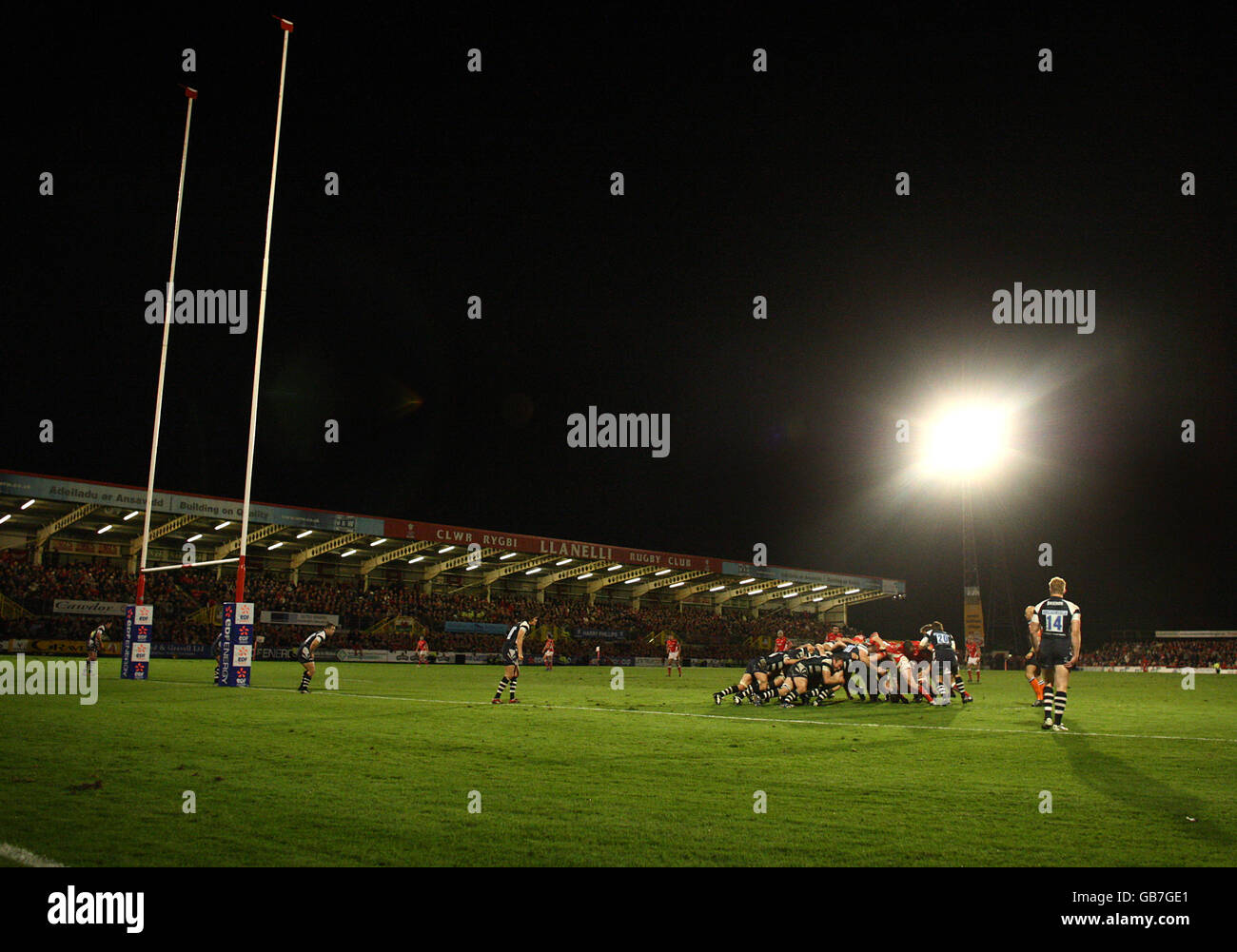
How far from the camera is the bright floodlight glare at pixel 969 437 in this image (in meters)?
47.7

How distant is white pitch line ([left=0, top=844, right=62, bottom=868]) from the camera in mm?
5047

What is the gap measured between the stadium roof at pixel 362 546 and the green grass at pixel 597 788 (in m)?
34.0

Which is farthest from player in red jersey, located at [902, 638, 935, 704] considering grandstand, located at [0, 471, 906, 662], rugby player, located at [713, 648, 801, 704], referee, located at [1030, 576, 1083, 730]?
grandstand, located at [0, 471, 906, 662]

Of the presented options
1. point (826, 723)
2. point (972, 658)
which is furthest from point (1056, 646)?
point (972, 658)

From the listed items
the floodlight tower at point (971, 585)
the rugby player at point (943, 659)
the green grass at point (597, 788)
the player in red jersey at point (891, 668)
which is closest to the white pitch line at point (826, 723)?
the green grass at point (597, 788)

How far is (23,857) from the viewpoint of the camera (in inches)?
204

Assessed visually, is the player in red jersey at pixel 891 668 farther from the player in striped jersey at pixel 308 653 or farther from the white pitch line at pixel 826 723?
the player in striped jersey at pixel 308 653

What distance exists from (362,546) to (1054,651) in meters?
51.4

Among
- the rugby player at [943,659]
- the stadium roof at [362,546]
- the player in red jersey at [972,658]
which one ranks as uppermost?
the stadium roof at [362,546]

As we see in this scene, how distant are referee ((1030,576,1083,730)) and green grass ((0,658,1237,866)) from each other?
0.53 meters

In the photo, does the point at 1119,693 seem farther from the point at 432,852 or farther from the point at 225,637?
the point at 432,852

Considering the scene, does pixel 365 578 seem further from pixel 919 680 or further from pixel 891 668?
pixel 919 680
